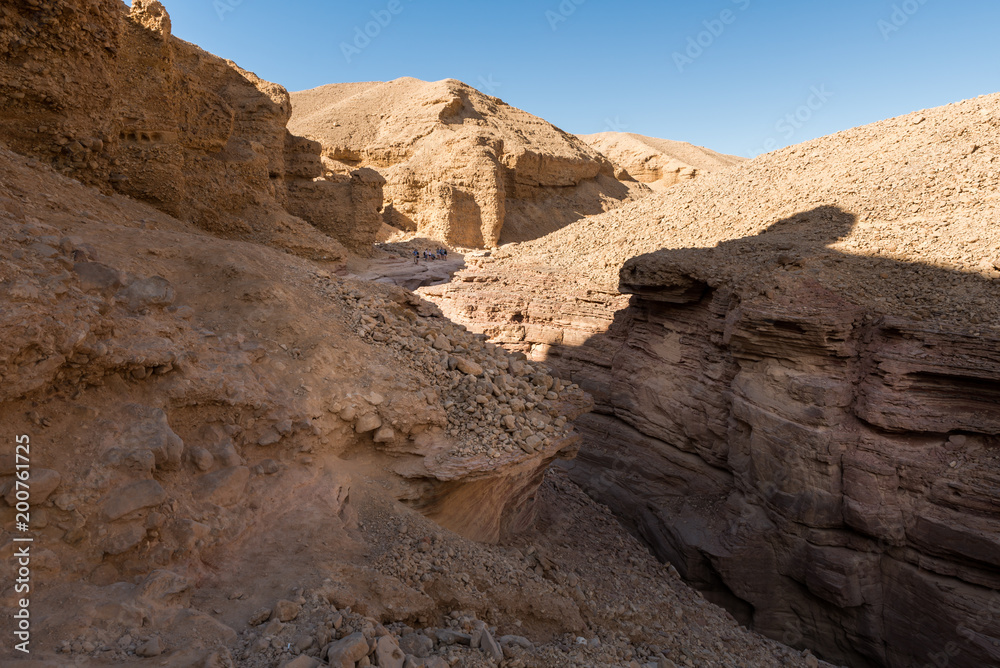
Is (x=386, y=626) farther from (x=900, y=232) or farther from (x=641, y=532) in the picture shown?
(x=900, y=232)

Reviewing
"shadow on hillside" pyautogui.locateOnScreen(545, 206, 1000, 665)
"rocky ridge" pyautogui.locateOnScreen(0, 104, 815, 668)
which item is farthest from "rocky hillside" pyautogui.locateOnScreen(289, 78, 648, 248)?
"rocky ridge" pyautogui.locateOnScreen(0, 104, 815, 668)

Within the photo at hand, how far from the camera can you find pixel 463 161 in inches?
1069

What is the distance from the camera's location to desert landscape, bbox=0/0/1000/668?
3348 mm

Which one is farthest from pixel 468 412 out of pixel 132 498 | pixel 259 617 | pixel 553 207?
pixel 553 207

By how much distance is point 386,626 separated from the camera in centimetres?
394

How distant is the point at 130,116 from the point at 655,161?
38.2 metres

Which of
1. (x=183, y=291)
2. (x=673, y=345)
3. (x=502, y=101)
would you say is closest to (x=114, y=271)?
(x=183, y=291)

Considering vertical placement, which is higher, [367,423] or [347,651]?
[367,423]

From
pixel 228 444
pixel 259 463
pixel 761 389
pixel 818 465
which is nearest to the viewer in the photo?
pixel 228 444

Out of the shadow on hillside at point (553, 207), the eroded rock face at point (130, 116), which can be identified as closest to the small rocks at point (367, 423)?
the eroded rock face at point (130, 116)

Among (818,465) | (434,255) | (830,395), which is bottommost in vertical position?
(818,465)

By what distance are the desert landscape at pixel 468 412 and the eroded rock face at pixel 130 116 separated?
4cm

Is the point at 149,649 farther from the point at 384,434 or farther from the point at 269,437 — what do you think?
the point at 384,434

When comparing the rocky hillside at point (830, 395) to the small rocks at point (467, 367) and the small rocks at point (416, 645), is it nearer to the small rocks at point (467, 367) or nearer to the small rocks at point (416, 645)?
the small rocks at point (467, 367)
